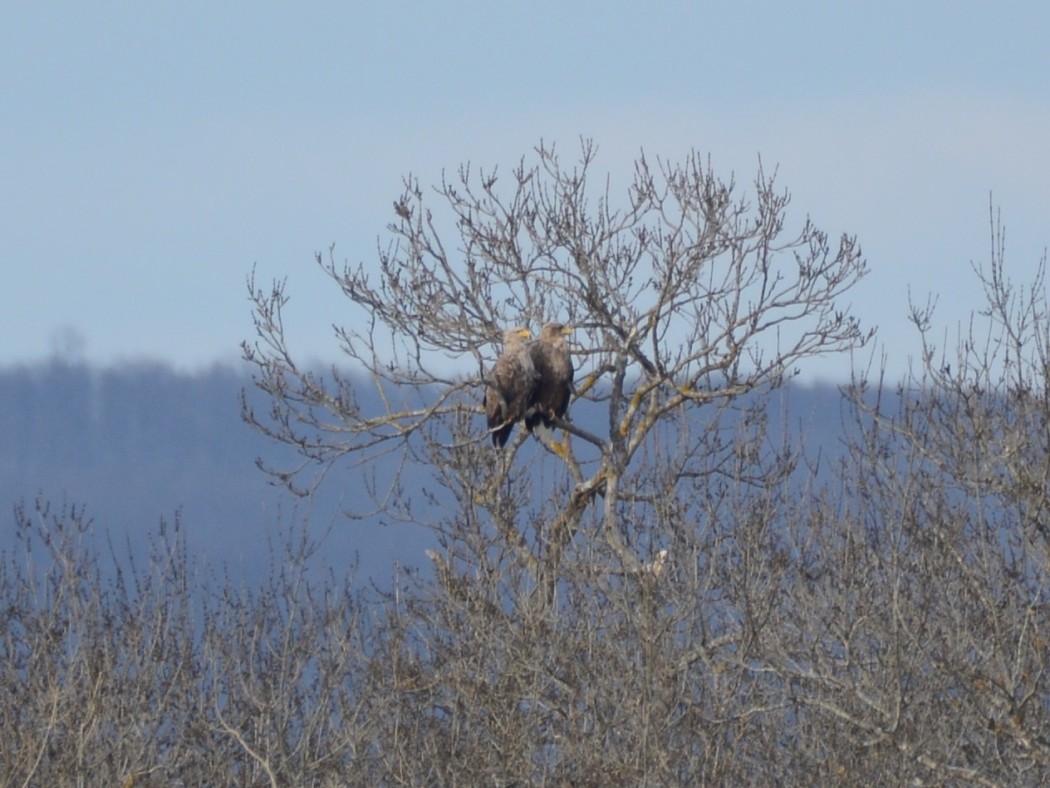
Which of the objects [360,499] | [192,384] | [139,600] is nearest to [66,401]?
[192,384]

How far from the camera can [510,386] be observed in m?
11.8

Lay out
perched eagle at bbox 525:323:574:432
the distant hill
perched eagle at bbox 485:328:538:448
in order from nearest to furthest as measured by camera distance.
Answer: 1. perched eagle at bbox 485:328:538:448
2. perched eagle at bbox 525:323:574:432
3. the distant hill

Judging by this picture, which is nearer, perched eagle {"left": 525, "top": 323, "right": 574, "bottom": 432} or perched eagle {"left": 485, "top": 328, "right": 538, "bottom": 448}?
perched eagle {"left": 485, "top": 328, "right": 538, "bottom": 448}

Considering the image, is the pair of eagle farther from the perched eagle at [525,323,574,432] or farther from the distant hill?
the distant hill

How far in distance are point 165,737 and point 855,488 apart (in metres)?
5.32

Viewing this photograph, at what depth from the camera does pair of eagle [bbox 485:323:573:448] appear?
38.6ft

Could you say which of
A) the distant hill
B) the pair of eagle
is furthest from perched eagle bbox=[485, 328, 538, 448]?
the distant hill

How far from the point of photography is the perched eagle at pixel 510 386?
1172cm

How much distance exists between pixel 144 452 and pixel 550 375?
454 ft

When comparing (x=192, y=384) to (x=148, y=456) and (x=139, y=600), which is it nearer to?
(x=148, y=456)

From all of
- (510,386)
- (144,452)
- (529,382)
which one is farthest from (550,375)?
(144,452)

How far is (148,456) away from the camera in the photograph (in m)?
146

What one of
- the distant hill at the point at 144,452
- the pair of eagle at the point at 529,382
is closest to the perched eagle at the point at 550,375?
the pair of eagle at the point at 529,382

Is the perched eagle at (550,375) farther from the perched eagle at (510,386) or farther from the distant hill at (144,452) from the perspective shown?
the distant hill at (144,452)
